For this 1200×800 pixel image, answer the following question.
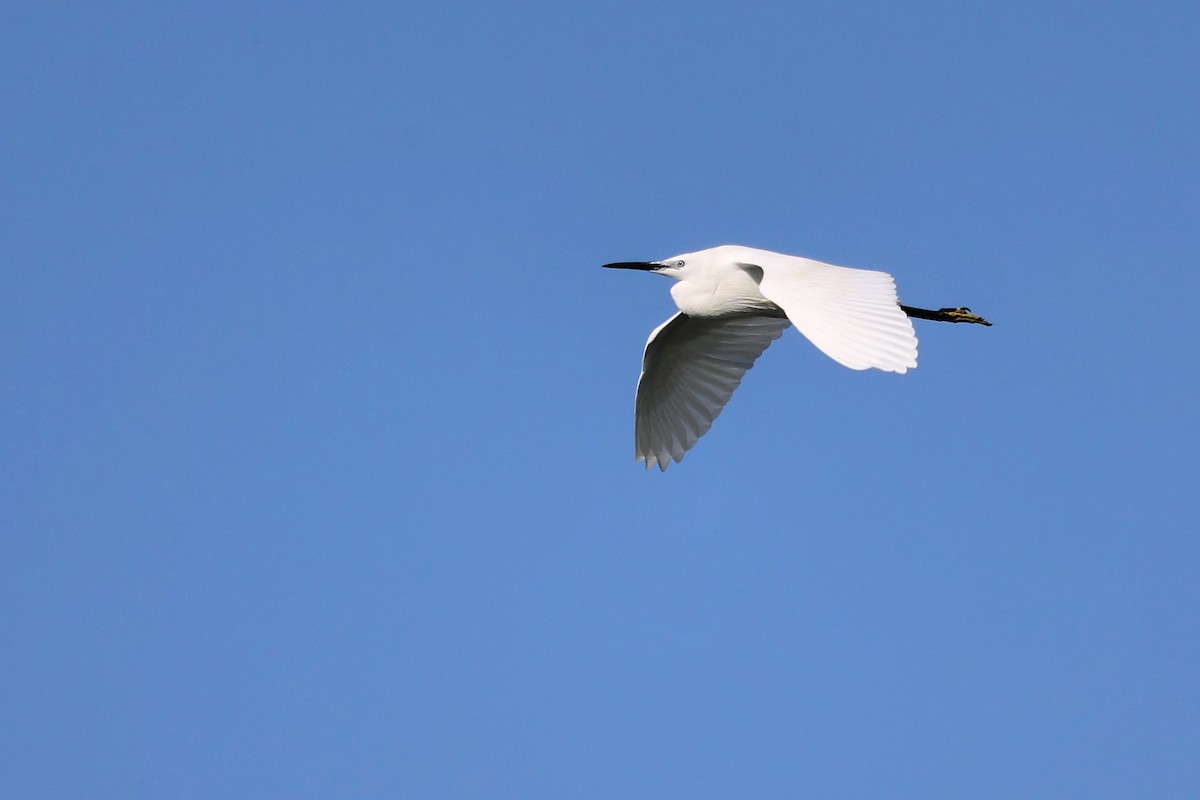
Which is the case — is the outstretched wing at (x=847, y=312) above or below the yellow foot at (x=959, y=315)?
below

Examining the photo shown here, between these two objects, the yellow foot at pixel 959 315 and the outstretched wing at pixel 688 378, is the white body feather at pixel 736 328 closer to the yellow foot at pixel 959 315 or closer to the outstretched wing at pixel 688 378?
the outstretched wing at pixel 688 378

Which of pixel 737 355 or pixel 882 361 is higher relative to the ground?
pixel 737 355

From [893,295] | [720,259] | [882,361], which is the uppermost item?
[720,259]

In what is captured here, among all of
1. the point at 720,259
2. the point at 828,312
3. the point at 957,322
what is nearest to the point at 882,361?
the point at 828,312

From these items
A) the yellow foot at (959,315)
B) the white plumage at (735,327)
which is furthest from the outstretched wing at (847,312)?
the yellow foot at (959,315)

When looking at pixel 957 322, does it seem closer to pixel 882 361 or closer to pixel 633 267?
pixel 633 267

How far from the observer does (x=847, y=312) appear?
7.46 metres

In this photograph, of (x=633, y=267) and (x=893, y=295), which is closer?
(x=893, y=295)

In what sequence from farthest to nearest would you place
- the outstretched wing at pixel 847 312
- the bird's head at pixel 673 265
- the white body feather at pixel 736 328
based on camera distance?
the bird's head at pixel 673 265, the white body feather at pixel 736 328, the outstretched wing at pixel 847 312

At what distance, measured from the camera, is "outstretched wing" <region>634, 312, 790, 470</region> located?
11.2 metres

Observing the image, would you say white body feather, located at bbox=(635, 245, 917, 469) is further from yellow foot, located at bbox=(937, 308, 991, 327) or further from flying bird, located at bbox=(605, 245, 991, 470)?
yellow foot, located at bbox=(937, 308, 991, 327)

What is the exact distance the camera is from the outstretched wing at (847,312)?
6.88 m

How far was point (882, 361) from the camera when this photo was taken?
6801 millimetres

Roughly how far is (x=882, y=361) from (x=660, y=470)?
475 centimetres
